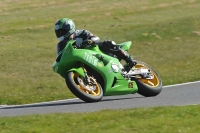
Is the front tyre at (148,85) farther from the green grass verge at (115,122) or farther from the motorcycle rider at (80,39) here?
the green grass verge at (115,122)

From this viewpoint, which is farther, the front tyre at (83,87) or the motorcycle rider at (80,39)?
the motorcycle rider at (80,39)

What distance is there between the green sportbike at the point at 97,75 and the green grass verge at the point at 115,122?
153 centimetres

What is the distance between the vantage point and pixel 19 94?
13789 millimetres

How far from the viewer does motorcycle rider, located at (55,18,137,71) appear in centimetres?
1155

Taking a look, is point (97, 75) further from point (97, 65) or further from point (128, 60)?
point (128, 60)

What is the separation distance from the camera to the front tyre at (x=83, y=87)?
10.8m

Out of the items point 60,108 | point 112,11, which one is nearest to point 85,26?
point 112,11

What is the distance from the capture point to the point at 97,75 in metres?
11.6

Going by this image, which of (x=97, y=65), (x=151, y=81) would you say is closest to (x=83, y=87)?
(x=97, y=65)

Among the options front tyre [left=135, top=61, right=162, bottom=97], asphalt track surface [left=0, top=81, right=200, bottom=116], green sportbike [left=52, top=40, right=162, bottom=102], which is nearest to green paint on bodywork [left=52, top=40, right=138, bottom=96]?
green sportbike [left=52, top=40, right=162, bottom=102]

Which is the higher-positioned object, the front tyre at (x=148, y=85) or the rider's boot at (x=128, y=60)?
the rider's boot at (x=128, y=60)

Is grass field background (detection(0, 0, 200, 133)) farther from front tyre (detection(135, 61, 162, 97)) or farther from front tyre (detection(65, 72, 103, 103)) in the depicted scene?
front tyre (detection(135, 61, 162, 97))

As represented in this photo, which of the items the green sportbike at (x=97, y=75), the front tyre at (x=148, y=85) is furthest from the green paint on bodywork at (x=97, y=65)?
the front tyre at (x=148, y=85)

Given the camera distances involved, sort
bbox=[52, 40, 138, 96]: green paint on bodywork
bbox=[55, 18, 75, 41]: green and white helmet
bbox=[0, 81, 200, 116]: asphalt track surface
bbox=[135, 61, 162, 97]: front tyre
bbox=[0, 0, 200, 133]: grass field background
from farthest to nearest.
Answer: bbox=[135, 61, 162, 97]: front tyre
bbox=[55, 18, 75, 41]: green and white helmet
bbox=[52, 40, 138, 96]: green paint on bodywork
bbox=[0, 81, 200, 116]: asphalt track surface
bbox=[0, 0, 200, 133]: grass field background
